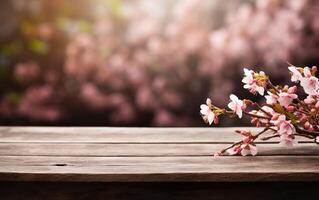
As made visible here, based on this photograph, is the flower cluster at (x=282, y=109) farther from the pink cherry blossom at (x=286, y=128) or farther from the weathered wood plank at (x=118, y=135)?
the weathered wood plank at (x=118, y=135)

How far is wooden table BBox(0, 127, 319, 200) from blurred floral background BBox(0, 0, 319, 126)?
232 cm

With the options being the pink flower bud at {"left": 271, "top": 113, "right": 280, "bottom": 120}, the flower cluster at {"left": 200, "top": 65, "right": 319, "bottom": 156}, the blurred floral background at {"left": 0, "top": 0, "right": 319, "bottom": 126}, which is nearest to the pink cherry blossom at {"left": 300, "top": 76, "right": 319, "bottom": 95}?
the flower cluster at {"left": 200, "top": 65, "right": 319, "bottom": 156}

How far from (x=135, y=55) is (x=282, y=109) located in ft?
8.66

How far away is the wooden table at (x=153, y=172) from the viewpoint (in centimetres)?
169

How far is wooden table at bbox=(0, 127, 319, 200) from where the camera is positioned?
66.7 inches

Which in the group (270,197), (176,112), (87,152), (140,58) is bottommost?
(270,197)

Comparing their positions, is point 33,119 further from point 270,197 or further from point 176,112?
point 270,197

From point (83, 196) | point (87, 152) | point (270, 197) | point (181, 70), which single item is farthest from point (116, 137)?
point (181, 70)

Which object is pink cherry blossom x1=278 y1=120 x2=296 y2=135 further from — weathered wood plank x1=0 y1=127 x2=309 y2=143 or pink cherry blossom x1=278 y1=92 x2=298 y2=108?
weathered wood plank x1=0 y1=127 x2=309 y2=143

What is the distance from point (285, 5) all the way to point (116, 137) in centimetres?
251

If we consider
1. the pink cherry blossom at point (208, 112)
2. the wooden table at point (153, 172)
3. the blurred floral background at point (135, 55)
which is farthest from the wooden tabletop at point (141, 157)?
the blurred floral background at point (135, 55)

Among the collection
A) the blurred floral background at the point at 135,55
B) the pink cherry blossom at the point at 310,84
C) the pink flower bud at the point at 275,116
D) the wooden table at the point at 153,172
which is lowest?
the wooden table at the point at 153,172

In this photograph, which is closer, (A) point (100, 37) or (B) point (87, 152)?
(B) point (87, 152)

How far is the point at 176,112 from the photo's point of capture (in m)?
4.45
